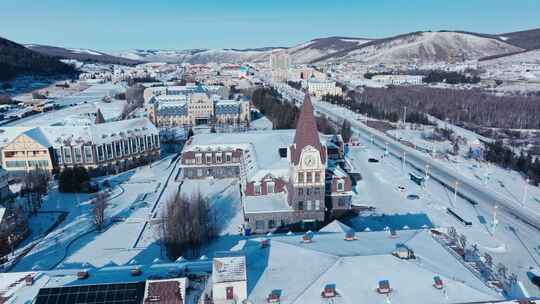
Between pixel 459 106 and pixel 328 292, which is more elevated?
pixel 459 106

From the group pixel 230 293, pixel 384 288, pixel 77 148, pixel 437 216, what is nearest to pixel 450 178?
→ pixel 437 216

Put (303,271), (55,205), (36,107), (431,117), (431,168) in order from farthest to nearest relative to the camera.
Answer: (36,107)
(431,117)
(431,168)
(55,205)
(303,271)

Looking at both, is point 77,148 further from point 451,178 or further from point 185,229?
point 451,178

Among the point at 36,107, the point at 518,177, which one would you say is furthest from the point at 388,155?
the point at 36,107

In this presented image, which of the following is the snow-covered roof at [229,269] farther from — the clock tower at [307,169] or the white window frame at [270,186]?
the white window frame at [270,186]

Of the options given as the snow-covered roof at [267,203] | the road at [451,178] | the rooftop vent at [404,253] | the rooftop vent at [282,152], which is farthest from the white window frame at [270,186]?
the road at [451,178]

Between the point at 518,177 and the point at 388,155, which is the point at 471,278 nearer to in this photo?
the point at 518,177
